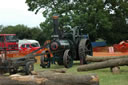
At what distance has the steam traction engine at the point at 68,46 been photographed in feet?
45.5

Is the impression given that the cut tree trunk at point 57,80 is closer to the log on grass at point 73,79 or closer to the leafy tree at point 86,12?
the log on grass at point 73,79

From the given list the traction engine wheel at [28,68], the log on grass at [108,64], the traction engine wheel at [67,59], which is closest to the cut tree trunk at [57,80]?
the traction engine wheel at [28,68]

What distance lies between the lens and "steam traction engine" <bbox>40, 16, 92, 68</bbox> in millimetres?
13867

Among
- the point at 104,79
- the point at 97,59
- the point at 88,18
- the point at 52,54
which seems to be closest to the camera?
the point at 104,79

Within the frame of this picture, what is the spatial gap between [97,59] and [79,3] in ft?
69.6

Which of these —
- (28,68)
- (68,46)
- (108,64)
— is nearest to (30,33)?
(68,46)

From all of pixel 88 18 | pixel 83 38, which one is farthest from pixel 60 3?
pixel 83 38

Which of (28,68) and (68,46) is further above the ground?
(68,46)

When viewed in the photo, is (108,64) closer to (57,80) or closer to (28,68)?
(28,68)

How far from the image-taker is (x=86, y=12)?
3294cm

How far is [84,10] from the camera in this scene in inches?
1297

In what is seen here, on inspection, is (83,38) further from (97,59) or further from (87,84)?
(87,84)

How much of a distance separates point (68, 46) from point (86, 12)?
1910 centimetres

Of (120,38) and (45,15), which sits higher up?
(45,15)
